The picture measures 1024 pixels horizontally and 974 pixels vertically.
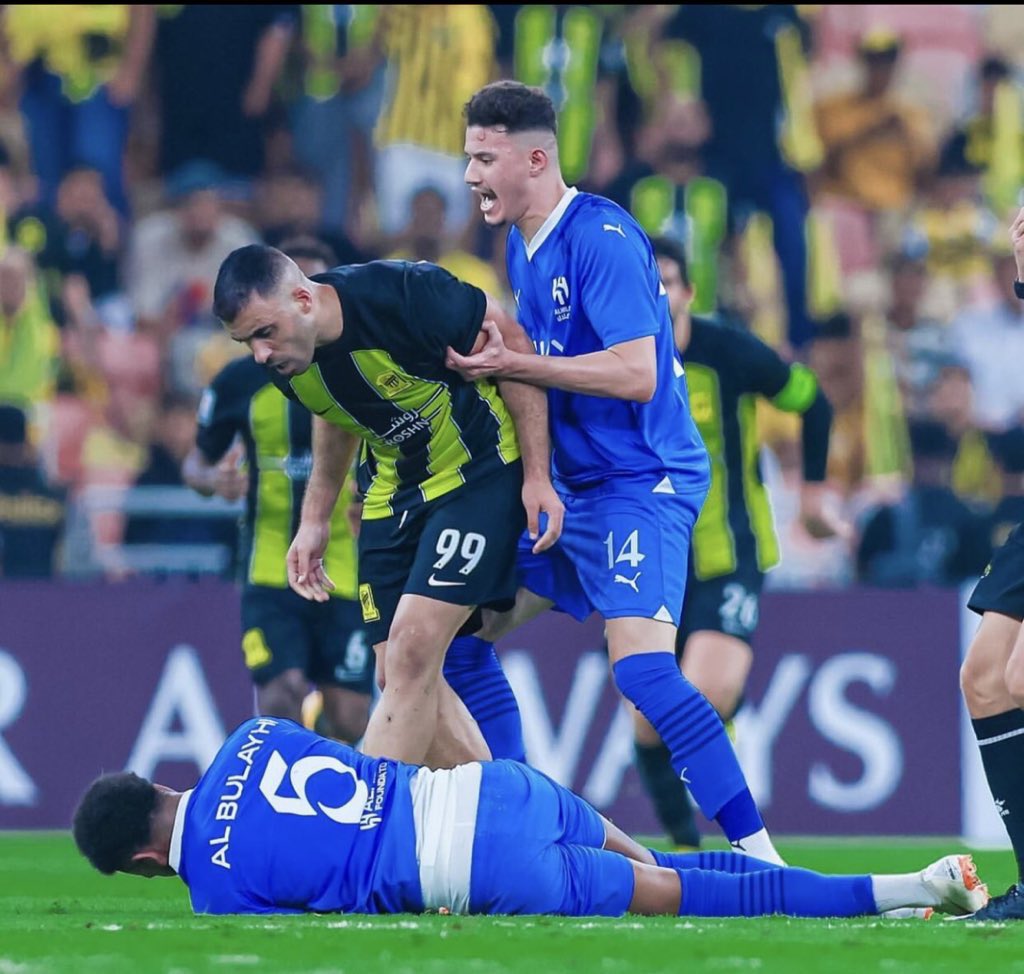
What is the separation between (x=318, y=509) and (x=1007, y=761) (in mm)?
2405

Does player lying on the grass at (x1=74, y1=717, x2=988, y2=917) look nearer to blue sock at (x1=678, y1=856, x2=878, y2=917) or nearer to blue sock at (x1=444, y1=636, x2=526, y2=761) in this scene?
Result: blue sock at (x1=678, y1=856, x2=878, y2=917)

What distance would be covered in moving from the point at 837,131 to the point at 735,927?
10743 mm

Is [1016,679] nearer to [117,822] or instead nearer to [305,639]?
[117,822]

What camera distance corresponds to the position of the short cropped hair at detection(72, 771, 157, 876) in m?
5.99

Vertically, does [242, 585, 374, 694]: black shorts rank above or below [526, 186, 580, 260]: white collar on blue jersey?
below

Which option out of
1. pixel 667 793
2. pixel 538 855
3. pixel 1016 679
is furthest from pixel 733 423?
pixel 538 855

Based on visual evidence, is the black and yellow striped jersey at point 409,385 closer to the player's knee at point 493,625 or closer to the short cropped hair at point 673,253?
the player's knee at point 493,625

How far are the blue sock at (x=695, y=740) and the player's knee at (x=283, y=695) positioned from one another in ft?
10.2

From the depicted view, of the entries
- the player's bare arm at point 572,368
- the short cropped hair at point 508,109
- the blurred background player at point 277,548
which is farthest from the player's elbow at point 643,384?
the blurred background player at point 277,548

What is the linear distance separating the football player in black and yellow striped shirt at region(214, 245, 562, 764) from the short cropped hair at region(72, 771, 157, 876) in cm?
104

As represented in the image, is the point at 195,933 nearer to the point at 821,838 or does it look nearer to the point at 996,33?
the point at 821,838

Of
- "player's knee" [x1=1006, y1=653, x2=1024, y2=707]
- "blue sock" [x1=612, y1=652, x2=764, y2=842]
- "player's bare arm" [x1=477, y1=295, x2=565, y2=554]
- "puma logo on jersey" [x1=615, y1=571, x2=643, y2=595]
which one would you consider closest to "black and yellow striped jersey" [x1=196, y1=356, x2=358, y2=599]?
"player's bare arm" [x1=477, y1=295, x2=565, y2=554]

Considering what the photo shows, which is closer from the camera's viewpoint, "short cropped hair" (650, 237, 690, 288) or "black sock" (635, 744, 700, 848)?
"short cropped hair" (650, 237, 690, 288)

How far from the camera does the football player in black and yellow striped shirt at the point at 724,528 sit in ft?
31.5
